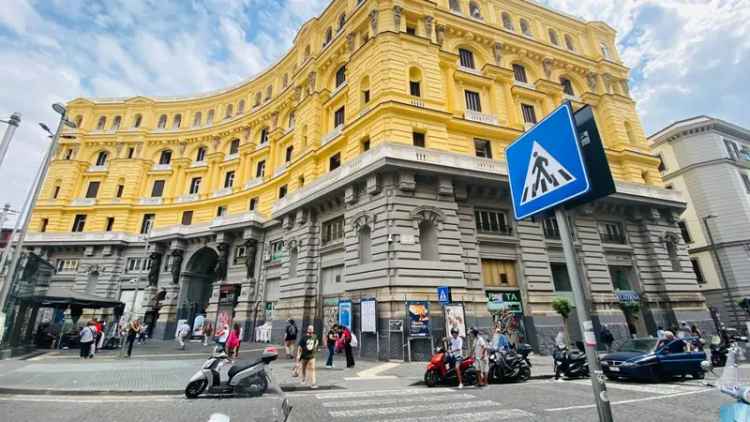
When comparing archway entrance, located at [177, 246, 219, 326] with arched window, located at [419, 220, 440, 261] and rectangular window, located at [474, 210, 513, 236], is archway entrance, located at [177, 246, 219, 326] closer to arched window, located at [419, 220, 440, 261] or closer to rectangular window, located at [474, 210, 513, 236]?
arched window, located at [419, 220, 440, 261]

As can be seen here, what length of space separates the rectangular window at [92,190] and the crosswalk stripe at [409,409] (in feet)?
142

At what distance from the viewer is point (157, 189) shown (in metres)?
36.8

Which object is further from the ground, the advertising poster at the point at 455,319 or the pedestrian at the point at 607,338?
the advertising poster at the point at 455,319

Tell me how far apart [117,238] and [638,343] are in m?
40.9

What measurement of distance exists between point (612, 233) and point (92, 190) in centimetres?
4992

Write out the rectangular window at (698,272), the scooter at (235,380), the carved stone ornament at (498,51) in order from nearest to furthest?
the scooter at (235,380) < the carved stone ornament at (498,51) < the rectangular window at (698,272)

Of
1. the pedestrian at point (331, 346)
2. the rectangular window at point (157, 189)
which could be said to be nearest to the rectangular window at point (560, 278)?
the pedestrian at point (331, 346)

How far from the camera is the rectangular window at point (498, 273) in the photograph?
58.3ft

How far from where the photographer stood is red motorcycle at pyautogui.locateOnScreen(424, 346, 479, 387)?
975 centimetres

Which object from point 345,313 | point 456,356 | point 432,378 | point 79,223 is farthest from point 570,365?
point 79,223

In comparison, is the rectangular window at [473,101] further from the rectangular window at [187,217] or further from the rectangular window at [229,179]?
the rectangular window at [187,217]

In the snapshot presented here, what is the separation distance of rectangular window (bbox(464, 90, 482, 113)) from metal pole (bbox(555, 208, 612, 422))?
21.0 meters

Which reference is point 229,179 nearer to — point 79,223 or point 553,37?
point 79,223

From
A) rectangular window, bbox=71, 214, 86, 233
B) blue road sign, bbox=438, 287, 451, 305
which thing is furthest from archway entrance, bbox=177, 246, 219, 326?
blue road sign, bbox=438, 287, 451, 305
